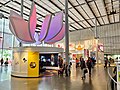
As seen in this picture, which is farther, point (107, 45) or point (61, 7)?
point (107, 45)

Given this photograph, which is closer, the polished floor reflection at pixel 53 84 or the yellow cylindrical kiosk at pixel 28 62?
the polished floor reflection at pixel 53 84

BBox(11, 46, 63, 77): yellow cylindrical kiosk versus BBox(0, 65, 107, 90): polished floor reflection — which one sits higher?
BBox(11, 46, 63, 77): yellow cylindrical kiosk

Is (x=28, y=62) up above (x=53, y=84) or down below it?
above

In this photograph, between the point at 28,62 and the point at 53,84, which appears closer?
the point at 53,84

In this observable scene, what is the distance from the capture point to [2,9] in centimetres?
2703

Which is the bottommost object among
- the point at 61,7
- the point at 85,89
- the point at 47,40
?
the point at 85,89

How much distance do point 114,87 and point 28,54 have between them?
9391mm

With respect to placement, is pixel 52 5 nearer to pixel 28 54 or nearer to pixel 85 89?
pixel 28 54

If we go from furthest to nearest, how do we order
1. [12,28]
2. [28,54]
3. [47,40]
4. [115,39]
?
1. [115,39]
2. [47,40]
3. [28,54]
4. [12,28]

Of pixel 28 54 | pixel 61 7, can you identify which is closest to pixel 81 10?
pixel 61 7

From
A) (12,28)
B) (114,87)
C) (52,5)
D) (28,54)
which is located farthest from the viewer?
(52,5)

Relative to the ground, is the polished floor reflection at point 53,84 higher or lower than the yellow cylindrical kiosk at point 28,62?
lower

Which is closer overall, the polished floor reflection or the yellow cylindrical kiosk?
the polished floor reflection

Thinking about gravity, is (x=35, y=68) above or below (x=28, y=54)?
below
